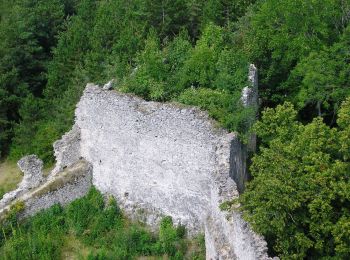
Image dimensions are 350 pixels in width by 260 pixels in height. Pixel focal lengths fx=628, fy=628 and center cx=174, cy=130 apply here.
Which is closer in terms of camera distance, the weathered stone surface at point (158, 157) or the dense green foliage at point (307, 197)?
the dense green foliage at point (307, 197)

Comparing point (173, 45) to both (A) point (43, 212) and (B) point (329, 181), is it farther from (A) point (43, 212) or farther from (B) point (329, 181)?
(B) point (329, 181)

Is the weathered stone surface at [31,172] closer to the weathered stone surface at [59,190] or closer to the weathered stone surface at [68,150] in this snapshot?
the weathered stone surface at [59,190]

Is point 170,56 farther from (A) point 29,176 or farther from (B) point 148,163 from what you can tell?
(A) point 29,176

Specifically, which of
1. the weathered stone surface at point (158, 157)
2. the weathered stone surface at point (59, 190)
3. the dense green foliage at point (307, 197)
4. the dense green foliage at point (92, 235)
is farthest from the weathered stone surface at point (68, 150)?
the dense green foliage at point (307, 197)

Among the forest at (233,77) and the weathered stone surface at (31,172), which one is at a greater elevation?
the forest at (233,77)

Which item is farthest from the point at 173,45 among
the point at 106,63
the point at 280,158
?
the point at 280,158

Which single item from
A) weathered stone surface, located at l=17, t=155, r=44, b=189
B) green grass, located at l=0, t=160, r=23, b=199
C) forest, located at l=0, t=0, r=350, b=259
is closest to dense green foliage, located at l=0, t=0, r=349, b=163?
forest, located at l=0, t=0, r=350, b=259

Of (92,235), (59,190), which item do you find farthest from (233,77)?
(59,190)

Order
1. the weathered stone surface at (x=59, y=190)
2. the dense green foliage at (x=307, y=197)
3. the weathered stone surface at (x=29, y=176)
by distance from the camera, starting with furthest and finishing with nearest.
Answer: the weathered stone surface at (x=29, y=176) → the weathered stone surface at (x=59, y=190) → the dense green foliage at (x=307, y=197)
